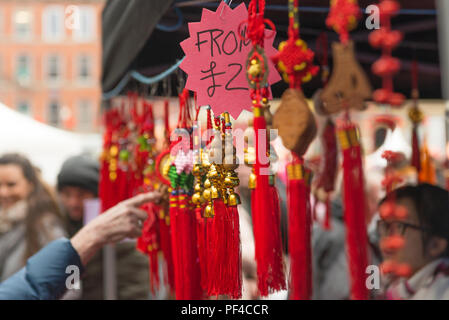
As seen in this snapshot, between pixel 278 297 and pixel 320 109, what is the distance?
1.14ft

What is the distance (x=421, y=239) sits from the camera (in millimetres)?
1125

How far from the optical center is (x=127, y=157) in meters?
1.70

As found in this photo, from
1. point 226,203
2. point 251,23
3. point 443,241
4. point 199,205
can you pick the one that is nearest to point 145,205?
point 199,205

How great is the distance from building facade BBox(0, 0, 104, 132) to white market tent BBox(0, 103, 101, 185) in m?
6.15

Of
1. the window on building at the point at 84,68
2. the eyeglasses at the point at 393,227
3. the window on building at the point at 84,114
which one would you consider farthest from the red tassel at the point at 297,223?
the window on building at the point at 84,114

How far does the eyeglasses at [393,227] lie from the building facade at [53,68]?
7817mm

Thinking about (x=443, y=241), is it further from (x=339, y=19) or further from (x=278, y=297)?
(x=339, y=19)

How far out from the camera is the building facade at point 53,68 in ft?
29.3

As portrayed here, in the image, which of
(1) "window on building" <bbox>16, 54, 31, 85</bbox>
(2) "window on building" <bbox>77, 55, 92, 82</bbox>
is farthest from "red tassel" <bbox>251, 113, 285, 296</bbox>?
(2) "window on building" <bbox>77, 55, 92, 82</bbox>

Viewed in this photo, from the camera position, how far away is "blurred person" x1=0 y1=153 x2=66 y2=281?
6.34ft

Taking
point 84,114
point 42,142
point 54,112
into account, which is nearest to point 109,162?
Result: point 42,142

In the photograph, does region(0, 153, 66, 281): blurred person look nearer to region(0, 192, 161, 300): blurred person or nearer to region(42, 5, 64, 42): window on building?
region(0, 192, 161, 300): blurred person

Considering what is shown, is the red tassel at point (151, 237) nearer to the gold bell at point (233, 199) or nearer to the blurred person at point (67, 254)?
the blurred person at point (67, 254)

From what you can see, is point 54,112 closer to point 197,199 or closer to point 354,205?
point 197,199
